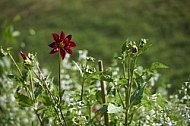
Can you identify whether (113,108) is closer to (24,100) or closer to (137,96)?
(137,96)

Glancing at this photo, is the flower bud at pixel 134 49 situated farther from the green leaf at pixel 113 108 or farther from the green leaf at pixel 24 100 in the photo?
the green leaf at pixel 24 100

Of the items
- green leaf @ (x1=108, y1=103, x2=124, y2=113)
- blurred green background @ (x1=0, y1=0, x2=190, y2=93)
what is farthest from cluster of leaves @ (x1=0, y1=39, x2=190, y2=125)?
blurred green background @ (x1=0, y1=0, x2=190, y2=93)

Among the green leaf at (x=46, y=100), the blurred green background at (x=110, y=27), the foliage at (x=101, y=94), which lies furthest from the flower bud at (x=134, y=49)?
the blurred green background at (x=110, y=27)

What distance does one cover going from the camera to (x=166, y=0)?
282 inches

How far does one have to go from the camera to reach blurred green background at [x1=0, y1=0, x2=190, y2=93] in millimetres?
5672

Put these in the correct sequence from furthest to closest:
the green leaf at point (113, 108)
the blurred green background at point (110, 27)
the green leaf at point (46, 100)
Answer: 1. the blurred green background at point (110, 27)
2. the green leaf at point (46, 100)
3. the green leaf at point (113, 108)

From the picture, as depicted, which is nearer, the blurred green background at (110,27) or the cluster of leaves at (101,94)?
the cluster of leaves at (101,94)

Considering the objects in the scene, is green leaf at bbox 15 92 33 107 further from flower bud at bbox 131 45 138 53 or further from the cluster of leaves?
flower bud at bbox 131 45 138 53

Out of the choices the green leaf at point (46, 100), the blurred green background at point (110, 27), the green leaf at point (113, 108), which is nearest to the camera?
the green leaf at point (113, 108)

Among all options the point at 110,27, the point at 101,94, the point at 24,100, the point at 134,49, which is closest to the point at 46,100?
the point at 24,100

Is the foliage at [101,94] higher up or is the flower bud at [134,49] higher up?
the flower bud at [134,49]

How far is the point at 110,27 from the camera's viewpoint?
6785mm

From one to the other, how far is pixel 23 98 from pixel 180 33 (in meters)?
4.77

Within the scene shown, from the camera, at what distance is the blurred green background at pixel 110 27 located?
18.6 ft
